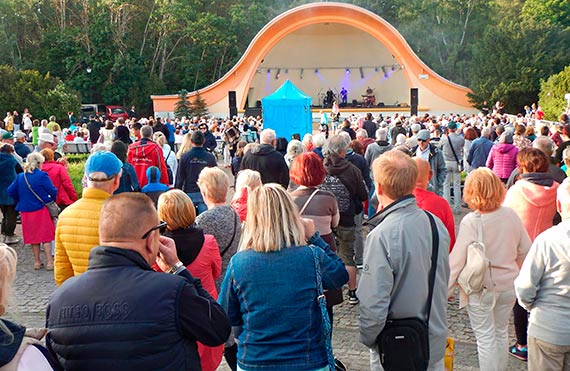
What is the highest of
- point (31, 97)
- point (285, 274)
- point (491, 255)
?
point (31, 97)

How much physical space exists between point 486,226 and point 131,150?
5271 mm

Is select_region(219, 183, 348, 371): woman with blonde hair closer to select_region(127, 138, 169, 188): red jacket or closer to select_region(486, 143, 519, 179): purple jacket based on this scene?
select_region(127, 138, 169, 188): red jacket

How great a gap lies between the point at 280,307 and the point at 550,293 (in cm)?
157

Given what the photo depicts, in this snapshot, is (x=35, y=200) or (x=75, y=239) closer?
(x=75, y=239)

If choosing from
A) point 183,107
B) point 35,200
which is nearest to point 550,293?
point 35,200

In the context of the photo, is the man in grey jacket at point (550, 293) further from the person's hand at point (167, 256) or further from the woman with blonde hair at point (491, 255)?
the person's hand at point (167, 256)

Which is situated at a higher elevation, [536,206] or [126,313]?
[126,313]

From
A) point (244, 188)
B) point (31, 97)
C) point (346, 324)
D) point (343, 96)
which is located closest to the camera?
point (244, 188)

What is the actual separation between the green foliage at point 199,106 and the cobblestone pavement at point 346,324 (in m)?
25.7

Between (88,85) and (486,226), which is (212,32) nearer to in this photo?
(88,85)

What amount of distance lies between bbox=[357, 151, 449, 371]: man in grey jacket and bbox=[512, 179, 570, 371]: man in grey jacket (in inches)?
20.5

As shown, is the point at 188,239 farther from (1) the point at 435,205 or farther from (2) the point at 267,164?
(2) the point at 267,164

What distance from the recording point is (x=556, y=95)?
958 inches

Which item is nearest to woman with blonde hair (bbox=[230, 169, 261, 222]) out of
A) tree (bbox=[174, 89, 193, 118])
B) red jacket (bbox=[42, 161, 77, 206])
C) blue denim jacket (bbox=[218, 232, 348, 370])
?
blue denim jacket (bbox=[218, 232, 348, 370])
